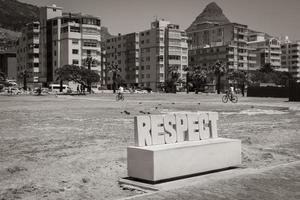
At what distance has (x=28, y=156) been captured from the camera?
12.0m

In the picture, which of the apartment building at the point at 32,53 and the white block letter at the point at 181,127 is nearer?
the white block letter at the point at 181,127

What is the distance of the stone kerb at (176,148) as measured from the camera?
8.60m

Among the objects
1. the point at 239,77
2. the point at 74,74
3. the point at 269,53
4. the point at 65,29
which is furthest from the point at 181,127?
the point at 269,53

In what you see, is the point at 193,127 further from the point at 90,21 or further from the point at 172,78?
the point at 172,78

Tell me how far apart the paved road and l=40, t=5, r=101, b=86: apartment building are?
426 ft

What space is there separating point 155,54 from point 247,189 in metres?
153

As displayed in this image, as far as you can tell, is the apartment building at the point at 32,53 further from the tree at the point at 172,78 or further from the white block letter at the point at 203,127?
the white block letter at the point at 203,127

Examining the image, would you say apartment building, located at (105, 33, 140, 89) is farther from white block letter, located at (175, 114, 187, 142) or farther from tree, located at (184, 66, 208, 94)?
white block letter, located at (175, 114, 187, 142)

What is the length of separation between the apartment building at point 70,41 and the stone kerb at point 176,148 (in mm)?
128604

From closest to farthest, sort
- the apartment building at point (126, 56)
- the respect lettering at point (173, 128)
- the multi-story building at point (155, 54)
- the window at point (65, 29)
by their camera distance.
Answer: the respect lettering at point (173, 128), the window at point (65, 29), the multi-story building at point (155, 54), the apartment building at point (126, 56)

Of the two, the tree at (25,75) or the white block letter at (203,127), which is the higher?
the tree at (25,75)

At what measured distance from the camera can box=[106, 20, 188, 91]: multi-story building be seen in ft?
521

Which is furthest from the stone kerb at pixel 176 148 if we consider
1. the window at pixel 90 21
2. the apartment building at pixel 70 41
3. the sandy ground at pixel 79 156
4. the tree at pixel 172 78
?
the window at pixel 90 21

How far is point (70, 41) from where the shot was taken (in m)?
141
